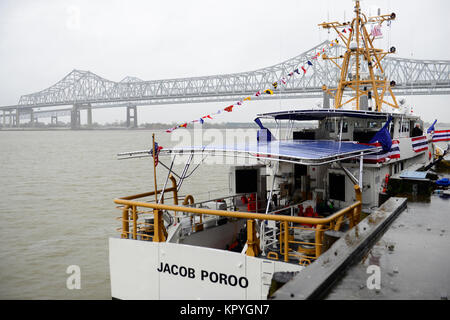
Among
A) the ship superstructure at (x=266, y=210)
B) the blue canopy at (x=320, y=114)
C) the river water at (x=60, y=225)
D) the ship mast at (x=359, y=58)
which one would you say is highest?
the ship mast at (x=359, y=58)

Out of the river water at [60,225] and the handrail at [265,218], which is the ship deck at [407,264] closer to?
the handrail at [265,218]

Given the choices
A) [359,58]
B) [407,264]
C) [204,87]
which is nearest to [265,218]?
[407,264]

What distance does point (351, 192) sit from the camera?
1181cm

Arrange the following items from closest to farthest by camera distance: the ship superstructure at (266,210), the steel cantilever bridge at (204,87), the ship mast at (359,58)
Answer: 1. the ship superstructure at (266,210)
2. the ship mast at (359,58)
3. the steel cantilever bridge at (204,87)

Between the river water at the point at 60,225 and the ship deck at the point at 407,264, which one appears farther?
the river water at the point at 60,225

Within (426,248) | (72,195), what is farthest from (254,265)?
(72,195)

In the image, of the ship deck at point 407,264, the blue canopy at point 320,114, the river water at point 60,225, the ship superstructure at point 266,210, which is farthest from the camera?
the river water at point 60,225

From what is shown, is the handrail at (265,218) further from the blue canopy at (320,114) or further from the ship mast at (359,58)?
the ship mast at (359,58)

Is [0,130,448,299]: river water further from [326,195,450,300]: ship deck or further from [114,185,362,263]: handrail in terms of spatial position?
[326,195,450,300]: ship deck

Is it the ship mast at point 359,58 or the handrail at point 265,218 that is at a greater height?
the ship mast at point 359,58

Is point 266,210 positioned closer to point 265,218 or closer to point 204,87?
point 265,218

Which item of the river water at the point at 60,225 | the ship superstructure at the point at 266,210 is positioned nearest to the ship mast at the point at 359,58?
the ship superstructure at the point at 266,210

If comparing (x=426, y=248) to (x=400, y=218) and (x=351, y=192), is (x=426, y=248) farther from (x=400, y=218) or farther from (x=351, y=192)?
(x=351, y=192)
